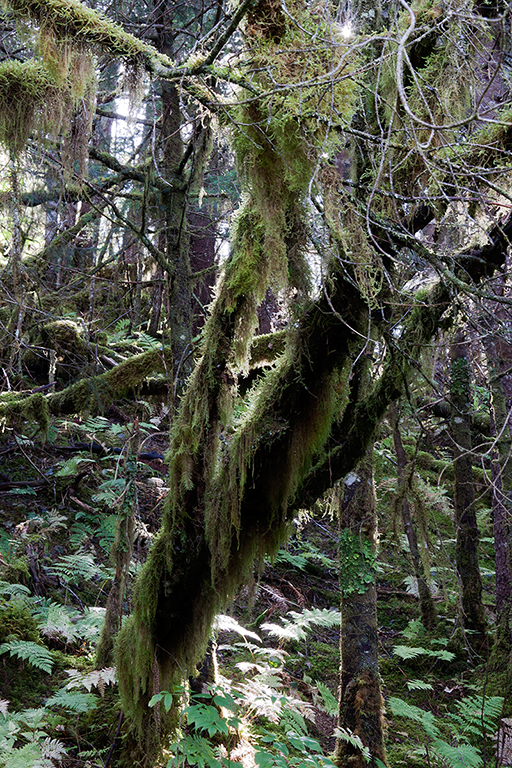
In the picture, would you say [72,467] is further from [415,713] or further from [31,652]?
[415,713]

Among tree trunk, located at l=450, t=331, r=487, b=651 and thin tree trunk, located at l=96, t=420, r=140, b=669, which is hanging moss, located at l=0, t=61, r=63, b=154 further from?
tree trunk, located at l=450, t=331, r=487, b=651

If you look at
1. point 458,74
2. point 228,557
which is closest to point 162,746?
point 228,557

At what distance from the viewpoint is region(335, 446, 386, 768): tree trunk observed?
432 cm

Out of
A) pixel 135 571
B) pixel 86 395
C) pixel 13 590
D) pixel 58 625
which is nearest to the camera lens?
pixel 58 625

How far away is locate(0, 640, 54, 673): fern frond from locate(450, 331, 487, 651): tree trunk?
501cm

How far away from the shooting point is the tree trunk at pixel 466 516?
6746mm

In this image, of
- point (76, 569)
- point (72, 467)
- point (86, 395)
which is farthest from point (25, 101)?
point (72, 467)

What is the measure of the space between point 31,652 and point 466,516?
5.51 meters

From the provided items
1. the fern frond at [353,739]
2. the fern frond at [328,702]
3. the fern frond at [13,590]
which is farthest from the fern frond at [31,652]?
the fern frond at [328,702]

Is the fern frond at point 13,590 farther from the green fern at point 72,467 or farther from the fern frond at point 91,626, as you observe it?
the green fern at point 72,467

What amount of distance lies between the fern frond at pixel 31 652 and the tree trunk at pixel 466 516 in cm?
501

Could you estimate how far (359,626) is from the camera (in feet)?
14.9

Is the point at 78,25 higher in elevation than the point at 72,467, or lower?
higher

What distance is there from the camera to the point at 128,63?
12.1 ft
